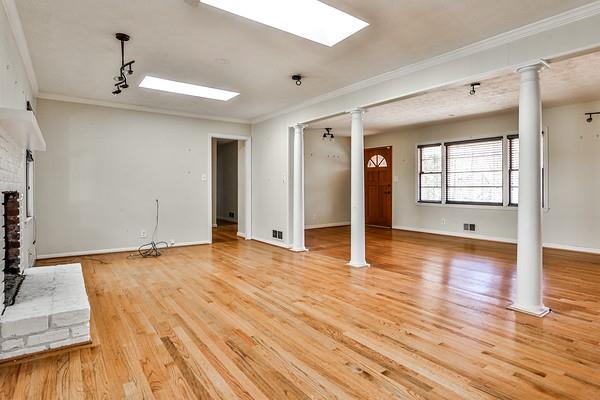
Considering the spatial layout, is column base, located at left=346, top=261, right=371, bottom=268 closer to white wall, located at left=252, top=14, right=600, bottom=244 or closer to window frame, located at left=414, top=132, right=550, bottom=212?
white wall, located at left=252, top=14, right=600, bottom=244

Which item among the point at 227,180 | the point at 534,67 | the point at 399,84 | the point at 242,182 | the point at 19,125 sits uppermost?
the point at 399,84

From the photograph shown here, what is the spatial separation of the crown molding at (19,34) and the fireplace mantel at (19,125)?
3.29 ft

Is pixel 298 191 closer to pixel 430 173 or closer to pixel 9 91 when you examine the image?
pixel 430 173

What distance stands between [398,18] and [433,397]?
9.48 feet

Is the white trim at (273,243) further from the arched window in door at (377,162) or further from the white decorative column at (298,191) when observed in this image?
the arched window in door at (377,162)

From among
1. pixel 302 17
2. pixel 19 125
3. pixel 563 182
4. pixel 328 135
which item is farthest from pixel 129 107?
pixel 563 182

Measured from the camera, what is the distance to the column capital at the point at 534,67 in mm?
3012

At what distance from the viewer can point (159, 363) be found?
2230 millimetres

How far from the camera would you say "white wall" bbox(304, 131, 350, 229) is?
9.21m

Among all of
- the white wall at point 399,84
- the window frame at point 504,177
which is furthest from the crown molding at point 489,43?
the window frame at point 504,177

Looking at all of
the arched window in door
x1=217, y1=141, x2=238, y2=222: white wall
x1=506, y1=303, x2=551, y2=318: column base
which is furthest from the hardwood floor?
x1=217, y1=141, x2=238, y2=222: white wall

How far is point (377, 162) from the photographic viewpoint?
31.4ft

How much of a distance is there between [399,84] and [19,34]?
4055 mm

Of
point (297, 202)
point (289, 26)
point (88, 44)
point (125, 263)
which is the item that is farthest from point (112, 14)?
point (297, 202)
